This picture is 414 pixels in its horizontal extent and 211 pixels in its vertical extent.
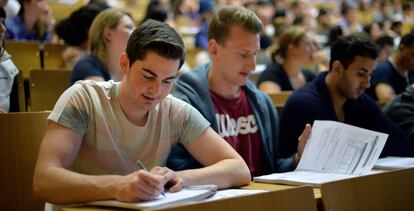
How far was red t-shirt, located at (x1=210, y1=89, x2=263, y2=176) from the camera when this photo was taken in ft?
8.19

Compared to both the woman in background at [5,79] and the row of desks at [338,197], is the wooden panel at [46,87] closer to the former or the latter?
the woman in background at [5,79]

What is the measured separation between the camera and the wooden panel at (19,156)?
2029 millimetres

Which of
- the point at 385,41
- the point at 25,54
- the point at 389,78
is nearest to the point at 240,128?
the point at 25,54

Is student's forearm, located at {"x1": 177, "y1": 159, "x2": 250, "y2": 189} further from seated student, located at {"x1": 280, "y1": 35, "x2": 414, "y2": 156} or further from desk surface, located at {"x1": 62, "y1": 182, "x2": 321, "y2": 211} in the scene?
seated student, located at {"x1": 280, "y1": 35, "x2": 414, "y2": 156}

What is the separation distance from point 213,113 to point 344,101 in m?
0.74

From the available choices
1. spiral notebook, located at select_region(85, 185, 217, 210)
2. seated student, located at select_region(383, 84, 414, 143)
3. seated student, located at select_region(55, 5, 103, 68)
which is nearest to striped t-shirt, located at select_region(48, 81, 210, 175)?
spiral notebook, located at select_region(85, 185, 217, 210)

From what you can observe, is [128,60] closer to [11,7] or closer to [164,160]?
[164,160]

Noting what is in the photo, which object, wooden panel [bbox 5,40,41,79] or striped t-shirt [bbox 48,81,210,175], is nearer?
striped t-shirt [bbox 48,81,210,175]

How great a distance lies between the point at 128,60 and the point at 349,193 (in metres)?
0.73

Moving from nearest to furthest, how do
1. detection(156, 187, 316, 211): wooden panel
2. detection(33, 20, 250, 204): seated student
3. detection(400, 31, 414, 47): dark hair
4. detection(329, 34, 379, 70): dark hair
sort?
detection(156, 187, 316, 211): wooden panel, detection(33, 20, 250, 204): seated student, detection(329, 34, 379, 70): dark hair, detection(400, 31, 414, 47): dark hair

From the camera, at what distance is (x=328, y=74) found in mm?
2912

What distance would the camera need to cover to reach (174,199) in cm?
151

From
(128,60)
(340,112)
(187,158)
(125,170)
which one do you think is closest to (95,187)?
(125,170)

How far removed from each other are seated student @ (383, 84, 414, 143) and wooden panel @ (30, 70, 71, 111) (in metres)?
1.66
